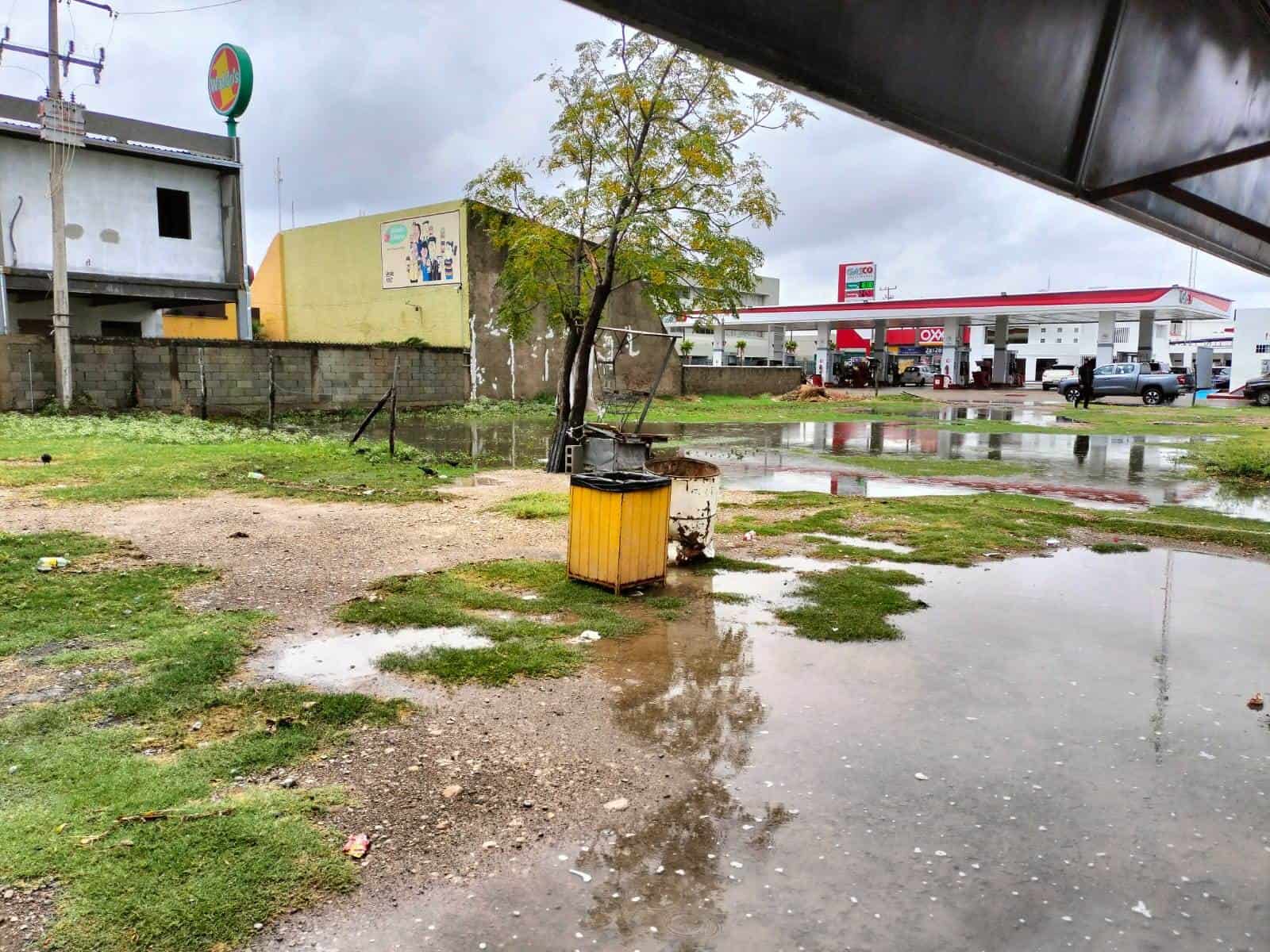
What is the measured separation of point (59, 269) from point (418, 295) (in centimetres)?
1243

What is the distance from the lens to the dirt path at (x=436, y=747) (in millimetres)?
3342

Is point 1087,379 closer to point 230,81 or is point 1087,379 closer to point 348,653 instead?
point 230,81

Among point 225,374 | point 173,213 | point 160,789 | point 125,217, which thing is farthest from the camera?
point 173,213

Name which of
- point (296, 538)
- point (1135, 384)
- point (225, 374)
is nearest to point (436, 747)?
point (296, 538)

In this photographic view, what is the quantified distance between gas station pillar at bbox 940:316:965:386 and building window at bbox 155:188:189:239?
134 ft

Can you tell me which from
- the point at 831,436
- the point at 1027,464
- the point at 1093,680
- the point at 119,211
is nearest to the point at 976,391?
the point at 831,436

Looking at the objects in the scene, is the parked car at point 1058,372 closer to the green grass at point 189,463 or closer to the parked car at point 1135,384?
the parked car at point 1135,384

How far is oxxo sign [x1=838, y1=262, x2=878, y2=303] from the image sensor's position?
70500mm

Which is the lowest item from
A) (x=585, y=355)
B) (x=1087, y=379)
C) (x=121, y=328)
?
(x=585, y=355)

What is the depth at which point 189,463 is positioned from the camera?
42.0 feet

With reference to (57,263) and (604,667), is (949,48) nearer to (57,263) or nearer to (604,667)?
(604,667)

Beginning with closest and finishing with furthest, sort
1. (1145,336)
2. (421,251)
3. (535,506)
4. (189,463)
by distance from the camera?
1. (535,506)
2. (189,463)
3. (421,251)
4. (1145,336)

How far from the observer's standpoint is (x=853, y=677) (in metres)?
5.12

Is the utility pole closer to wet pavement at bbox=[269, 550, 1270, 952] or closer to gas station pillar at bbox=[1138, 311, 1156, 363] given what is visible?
wet pavement at bbox=[269, 550, 1270, 952]
